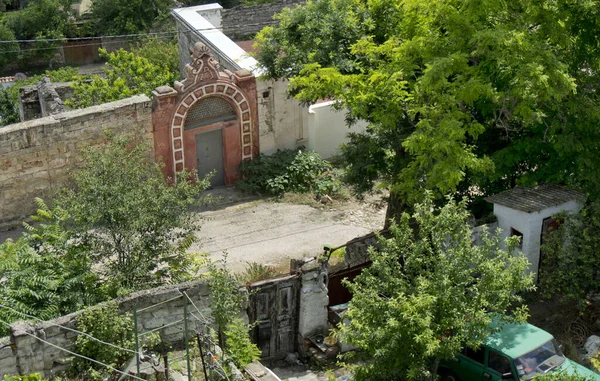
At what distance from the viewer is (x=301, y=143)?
23.6m

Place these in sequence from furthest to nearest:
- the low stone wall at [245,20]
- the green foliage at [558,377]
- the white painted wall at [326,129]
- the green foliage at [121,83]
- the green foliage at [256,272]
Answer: the low stone wall at [245,20] → the white painted wall at [326,129] → the green foliage at [121,83] → the green foliage at [256,272] → the green foliage at [558,377]

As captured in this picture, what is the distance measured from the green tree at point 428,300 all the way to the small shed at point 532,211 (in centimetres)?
274

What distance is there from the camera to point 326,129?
2369cm

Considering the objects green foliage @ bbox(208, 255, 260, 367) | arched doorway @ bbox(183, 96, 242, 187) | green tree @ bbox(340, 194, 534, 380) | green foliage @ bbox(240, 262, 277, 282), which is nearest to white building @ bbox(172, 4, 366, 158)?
arched doorway @ bbox(183, 96, 242, 187)

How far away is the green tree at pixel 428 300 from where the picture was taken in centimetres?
1256

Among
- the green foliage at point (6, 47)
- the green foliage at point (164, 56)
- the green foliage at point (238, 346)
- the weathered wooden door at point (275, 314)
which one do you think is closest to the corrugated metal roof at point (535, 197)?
the weathered wooden door at point (275, 314)

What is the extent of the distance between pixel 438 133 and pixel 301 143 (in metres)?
8.13

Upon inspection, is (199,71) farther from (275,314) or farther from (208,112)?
(275,314)

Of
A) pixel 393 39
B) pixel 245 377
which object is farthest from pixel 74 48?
pixel 245 377

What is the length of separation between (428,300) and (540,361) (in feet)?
7.84

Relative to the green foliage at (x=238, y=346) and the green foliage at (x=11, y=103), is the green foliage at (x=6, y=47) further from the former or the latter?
the green foliage at (x=238, y=346)

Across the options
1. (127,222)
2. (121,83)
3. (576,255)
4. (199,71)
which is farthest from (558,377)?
(121,83)

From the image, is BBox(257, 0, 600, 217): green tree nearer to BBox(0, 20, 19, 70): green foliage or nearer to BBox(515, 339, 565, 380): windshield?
BBox(515, 339, 565, 380): windshield

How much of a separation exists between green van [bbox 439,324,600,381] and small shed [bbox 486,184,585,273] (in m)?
2.62
